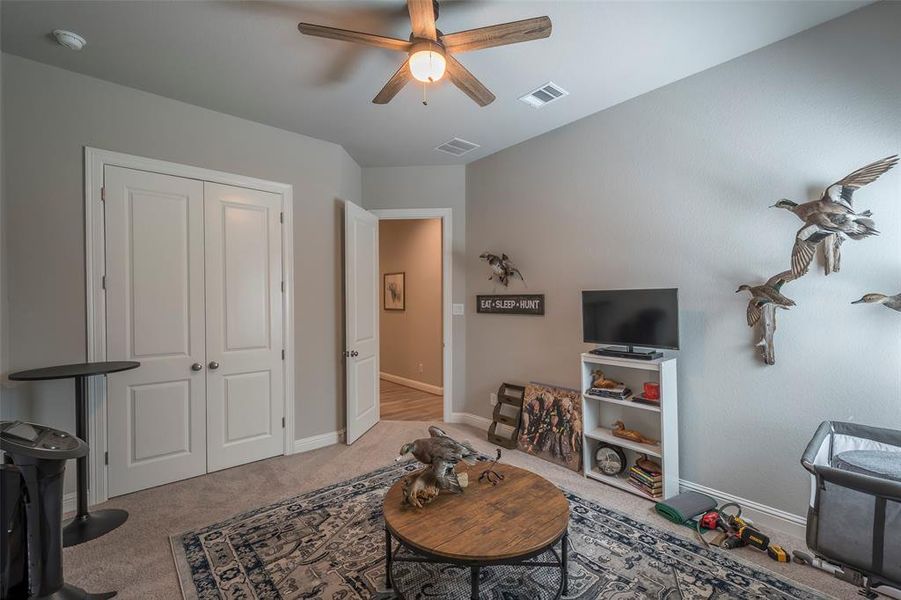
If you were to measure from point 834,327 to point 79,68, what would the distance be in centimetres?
477

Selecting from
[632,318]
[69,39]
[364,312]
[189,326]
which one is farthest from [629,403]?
[69,39]

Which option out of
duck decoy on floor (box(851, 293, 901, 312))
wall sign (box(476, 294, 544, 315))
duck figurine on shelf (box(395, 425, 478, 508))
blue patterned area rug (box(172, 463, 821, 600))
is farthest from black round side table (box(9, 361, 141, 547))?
duck decoy on floor (box(851, 293, 901, 312))

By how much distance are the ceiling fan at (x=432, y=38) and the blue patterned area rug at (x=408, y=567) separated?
244 cm

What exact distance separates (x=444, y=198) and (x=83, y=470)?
361 cm

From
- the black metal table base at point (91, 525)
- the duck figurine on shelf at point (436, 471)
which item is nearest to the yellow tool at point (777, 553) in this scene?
the duck figurine on shelf at point (436, 471)

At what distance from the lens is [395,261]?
21.3ft

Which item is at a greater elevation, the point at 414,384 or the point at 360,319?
the point at 360,319

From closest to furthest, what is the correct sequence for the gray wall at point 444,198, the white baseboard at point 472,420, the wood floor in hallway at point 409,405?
1. the white baseboard at point 472,420
2. the gray wall at point 444,198
3. the wood floor in hallway at point 409,405

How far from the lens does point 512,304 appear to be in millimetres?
3850

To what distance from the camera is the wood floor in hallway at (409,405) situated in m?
4.59

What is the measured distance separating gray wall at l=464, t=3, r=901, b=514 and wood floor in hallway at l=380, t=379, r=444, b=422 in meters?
1.82

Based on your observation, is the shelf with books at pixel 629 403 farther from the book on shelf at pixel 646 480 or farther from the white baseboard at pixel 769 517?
the white baseboard at pixel 769 517

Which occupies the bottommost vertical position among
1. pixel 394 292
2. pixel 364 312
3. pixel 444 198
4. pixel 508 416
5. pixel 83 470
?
pixel 508 416

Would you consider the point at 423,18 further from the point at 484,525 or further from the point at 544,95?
the point at 484,525
